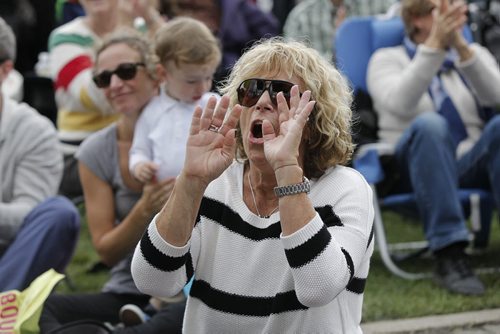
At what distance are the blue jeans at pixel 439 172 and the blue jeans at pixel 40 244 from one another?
1733 mm

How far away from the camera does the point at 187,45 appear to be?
3955 mm

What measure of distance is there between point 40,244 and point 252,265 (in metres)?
1.42

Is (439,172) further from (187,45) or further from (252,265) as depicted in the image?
(252,265)

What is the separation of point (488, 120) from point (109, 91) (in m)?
2.17

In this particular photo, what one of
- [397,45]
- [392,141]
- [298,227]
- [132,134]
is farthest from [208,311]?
[397,45]

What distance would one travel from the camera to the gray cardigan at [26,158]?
4.21 m

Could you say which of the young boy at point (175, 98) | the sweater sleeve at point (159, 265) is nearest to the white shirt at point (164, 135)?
the young boy at point (175, 98)

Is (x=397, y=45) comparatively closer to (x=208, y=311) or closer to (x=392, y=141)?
(x=392, y=141)

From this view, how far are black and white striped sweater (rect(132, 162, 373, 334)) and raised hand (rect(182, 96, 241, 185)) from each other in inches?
8.3

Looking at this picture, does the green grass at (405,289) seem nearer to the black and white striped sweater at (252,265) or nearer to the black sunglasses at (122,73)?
the black sunglasses at (122,73)

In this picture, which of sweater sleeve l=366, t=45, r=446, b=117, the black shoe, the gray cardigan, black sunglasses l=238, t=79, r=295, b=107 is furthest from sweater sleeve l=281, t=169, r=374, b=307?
sweater sleeve l=366, t=45, r=446, b=117

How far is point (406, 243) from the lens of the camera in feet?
19.4

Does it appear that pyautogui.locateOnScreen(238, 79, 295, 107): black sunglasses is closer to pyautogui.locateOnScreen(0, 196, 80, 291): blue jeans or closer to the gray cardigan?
pyautogui.locateOnScreen(0, 196, 80, 291): blue jeans

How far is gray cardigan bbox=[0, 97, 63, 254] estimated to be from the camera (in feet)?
13.8
